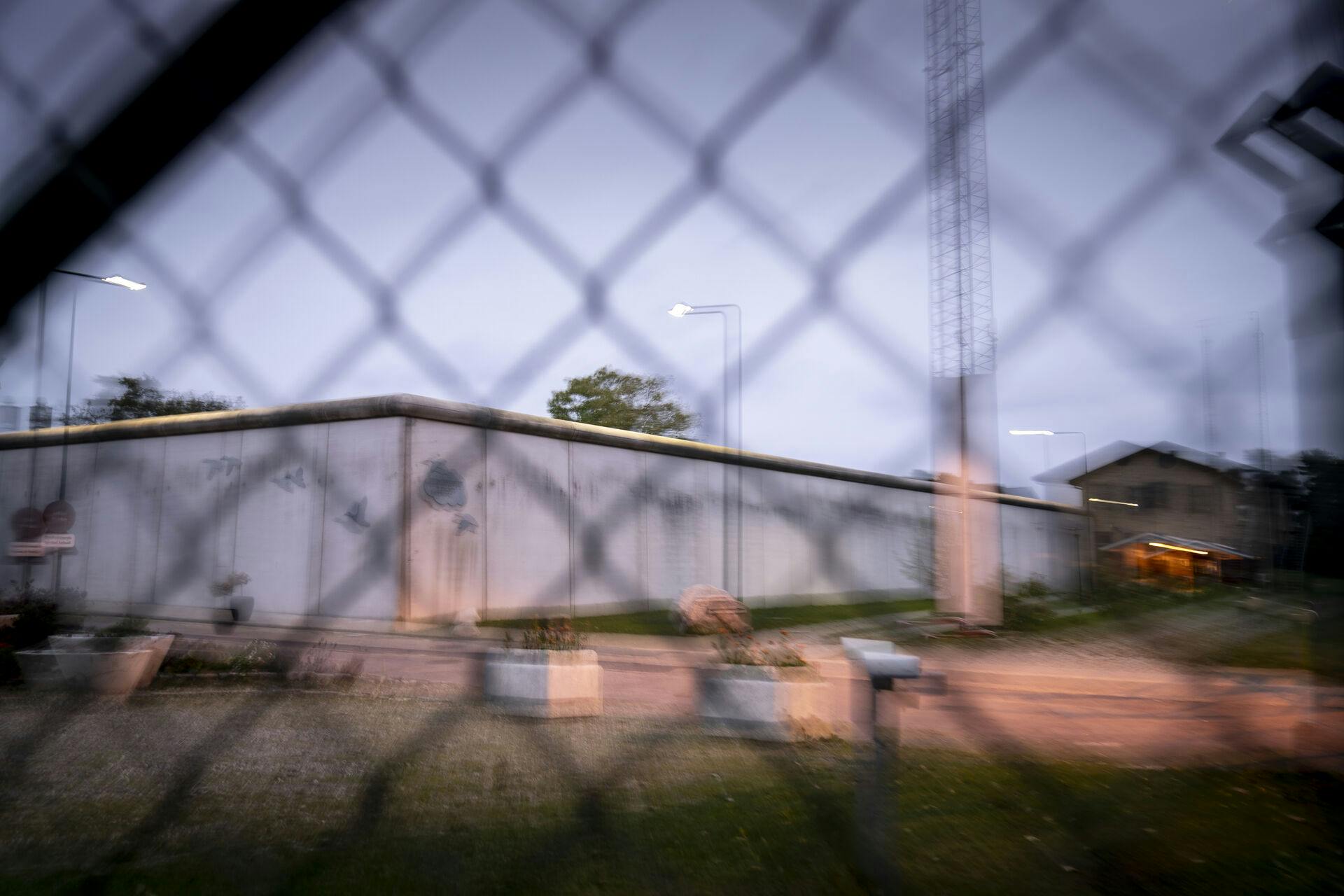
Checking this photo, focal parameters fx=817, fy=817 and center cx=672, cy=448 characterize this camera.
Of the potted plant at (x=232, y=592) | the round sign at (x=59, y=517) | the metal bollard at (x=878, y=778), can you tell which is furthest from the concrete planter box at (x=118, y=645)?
the metal bollard at (x=878, y=778)

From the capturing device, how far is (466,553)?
19.0 feet

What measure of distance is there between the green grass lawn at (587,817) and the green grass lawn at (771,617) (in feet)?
1.22

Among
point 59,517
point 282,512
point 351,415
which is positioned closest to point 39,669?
point 282,512

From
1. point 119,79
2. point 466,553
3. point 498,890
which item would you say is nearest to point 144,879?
point 498,890

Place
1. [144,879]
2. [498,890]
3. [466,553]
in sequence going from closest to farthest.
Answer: [498,890]
[144,879]
[466,553]

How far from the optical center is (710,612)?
436 cm

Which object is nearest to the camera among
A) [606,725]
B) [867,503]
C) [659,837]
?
[867,503]

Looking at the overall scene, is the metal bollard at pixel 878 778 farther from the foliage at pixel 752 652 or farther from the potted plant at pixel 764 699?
the foliage at pixel 752 652

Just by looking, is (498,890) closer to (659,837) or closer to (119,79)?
(659,837)

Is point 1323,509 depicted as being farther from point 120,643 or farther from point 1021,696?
point 120,643

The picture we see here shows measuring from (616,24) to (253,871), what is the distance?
2.36m

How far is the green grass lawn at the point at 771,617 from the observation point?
6.80ft

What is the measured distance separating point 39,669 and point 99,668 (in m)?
0.60

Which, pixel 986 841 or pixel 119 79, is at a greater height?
pixel 119 79
